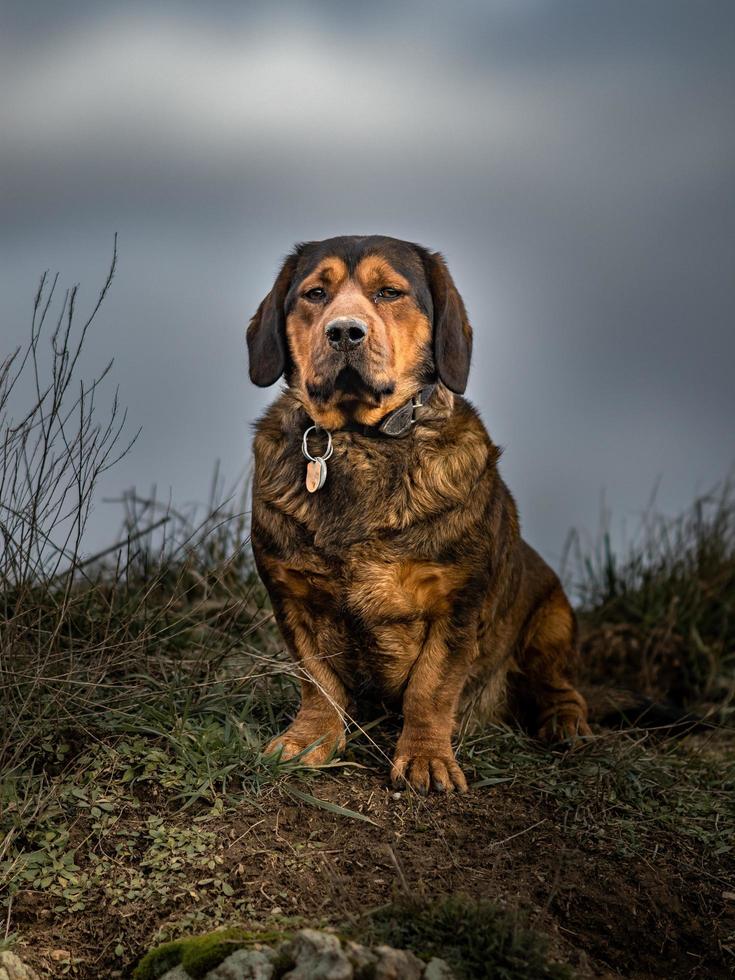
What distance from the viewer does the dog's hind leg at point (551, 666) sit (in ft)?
19.0

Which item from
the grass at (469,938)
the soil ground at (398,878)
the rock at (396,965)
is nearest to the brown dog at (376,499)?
the soil ground at (398,878)

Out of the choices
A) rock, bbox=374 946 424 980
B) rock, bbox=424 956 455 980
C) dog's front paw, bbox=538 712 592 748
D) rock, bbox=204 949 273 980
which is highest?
dog's front paw, bbox=538 712 592 748

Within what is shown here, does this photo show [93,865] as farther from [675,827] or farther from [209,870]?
[675,827]

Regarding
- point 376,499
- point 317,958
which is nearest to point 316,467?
point 376,499

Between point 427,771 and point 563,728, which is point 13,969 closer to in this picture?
point 427,771

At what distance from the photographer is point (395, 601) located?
4730mm

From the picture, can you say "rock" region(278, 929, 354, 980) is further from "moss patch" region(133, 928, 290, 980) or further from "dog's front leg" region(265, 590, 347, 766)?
"dog's front leg" region(265, 590, 347, 766)

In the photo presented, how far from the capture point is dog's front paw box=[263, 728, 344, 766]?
4.74 metres

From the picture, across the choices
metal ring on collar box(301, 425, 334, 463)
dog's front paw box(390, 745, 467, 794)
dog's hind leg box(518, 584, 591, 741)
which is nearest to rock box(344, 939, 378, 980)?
dog's front paw box(390, 745, 467, 794)

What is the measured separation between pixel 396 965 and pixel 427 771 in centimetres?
146

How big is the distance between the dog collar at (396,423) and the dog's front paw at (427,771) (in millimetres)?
1249

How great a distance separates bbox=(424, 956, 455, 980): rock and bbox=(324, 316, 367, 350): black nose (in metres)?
2.14

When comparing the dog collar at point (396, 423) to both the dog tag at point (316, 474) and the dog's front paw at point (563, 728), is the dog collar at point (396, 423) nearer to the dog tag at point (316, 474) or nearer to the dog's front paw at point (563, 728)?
the dog tag at point (316, 474)

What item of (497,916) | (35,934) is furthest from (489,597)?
(35,934)
